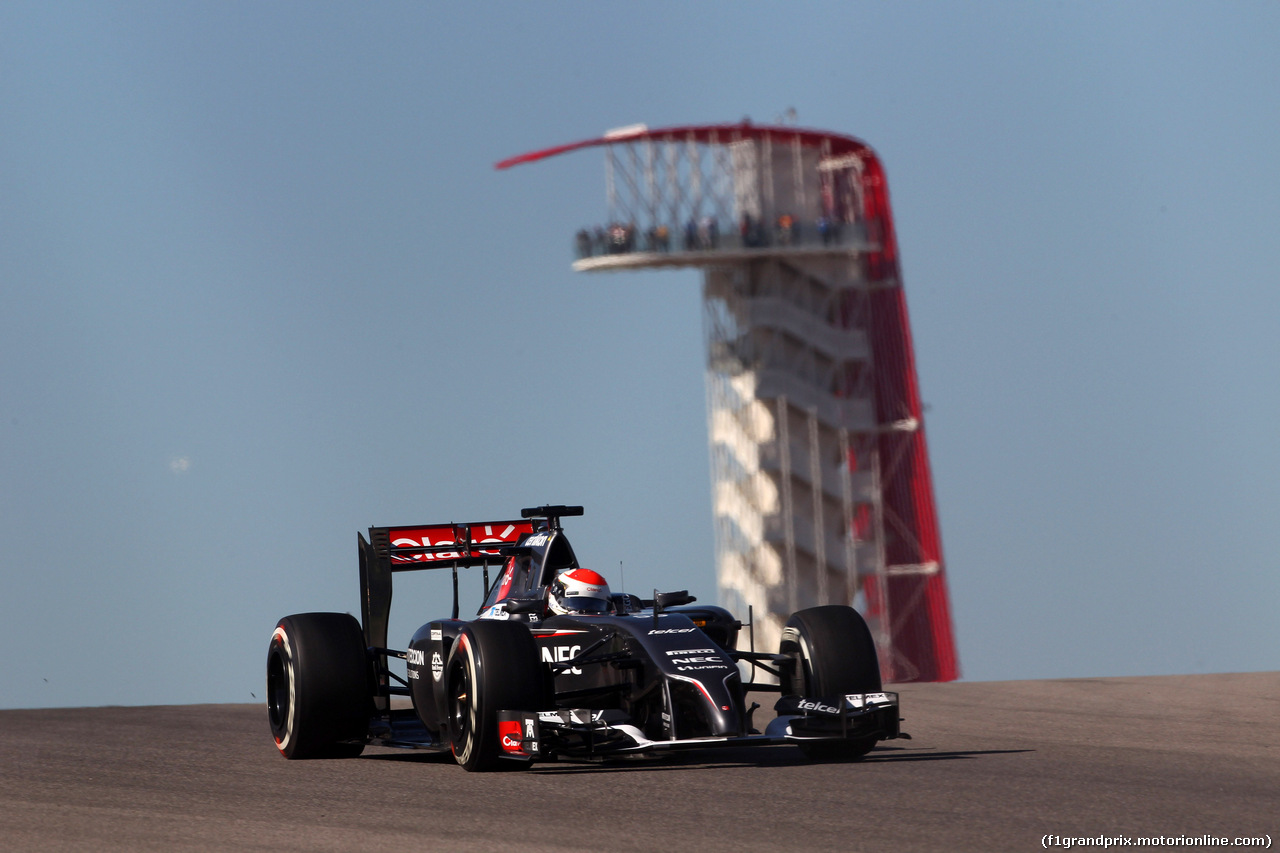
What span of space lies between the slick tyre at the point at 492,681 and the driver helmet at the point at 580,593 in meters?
0.99

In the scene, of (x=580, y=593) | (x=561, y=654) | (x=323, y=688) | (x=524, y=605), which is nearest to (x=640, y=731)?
(x=561, y=654)

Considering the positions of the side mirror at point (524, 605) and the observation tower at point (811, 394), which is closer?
the side mirror at point (524, 605)

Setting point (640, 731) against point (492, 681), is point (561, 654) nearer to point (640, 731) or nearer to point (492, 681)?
point (492, 681)

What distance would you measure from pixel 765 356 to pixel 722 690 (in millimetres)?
52185

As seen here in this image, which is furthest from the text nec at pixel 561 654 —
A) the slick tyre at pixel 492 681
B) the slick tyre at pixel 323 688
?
the slick tyre at pixel 323 688

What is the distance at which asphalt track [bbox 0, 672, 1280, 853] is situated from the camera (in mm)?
8773

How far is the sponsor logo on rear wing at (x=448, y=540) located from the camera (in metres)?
14.8

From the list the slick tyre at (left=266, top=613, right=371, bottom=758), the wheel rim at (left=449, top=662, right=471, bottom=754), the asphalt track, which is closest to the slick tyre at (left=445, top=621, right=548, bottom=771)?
the wheel rim at (left=449, top=662, right=471, bottom=754)

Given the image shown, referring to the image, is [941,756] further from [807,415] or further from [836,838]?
[807,415]

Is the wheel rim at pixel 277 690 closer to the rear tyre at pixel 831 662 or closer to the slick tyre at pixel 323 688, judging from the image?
the slick tyre at pixel 323 688

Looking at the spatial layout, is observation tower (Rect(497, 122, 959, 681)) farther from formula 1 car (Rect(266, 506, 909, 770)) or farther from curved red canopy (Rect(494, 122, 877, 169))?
formula 1 car (Rect(266, 506, 909, 770))

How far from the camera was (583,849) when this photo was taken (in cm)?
841

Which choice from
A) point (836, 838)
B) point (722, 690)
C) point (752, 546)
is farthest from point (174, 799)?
point (752, 546)

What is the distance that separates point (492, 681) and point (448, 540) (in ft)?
11.8
